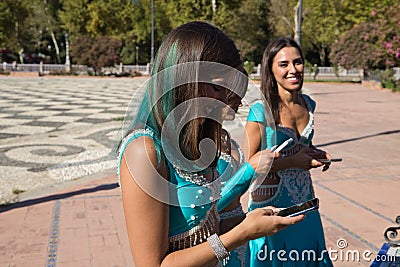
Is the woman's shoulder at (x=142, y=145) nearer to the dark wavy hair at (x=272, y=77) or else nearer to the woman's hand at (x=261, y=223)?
the woman's hand at (x=261, y=223)

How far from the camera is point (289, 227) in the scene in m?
2.28

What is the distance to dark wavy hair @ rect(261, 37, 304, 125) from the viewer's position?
2.38 meters

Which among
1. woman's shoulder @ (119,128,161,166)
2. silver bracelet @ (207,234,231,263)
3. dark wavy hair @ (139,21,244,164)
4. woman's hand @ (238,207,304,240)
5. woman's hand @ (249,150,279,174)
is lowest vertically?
silver bracelet @ (207,234,231,263)

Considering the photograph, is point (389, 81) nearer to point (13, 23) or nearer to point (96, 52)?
point (96, 52)

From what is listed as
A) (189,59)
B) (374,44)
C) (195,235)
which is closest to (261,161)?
(195,235)

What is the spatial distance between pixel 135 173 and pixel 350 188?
4.31m

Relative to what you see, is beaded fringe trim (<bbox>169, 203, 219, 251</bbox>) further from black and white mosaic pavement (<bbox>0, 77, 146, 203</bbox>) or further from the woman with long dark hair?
black and white mosaic pavement (<bbox>0, 77, 146, 203</bbox>)

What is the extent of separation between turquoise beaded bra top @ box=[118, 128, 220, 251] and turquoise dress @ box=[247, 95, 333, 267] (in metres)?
1.01

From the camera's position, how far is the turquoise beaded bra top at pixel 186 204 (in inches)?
46.9

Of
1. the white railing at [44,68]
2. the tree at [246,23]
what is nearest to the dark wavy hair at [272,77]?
the tree at [246,23]

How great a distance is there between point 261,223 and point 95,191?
12.6ft

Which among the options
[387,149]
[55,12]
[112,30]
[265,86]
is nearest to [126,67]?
[112,30]

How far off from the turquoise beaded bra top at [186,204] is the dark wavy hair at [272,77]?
119cm

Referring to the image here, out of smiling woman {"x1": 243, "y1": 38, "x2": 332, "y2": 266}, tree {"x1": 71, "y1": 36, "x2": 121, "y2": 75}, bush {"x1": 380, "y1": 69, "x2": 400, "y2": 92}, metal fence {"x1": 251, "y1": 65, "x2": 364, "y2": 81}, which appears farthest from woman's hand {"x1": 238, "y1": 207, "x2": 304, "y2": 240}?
tree {"x1": 71, "y1": 36, "x2": 121, "y2": 75}
